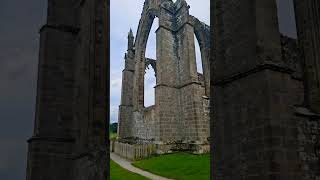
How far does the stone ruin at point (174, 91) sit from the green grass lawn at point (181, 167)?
3.53 m

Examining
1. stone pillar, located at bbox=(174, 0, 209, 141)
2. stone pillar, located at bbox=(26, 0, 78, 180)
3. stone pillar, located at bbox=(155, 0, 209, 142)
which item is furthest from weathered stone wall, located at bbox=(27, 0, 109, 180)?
stone pillar, located at bbox=(155, 0, 209, 142)

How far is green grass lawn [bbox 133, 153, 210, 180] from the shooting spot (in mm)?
15438

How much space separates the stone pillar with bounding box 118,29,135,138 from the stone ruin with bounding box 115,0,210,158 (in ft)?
3.81

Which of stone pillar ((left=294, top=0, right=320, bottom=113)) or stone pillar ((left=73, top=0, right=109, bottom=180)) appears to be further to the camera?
stone pillar ((left=294, top=0, right=320, bottom=113))

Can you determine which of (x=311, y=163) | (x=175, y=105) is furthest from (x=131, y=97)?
(x=311, y=163)

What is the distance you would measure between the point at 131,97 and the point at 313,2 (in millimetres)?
23903

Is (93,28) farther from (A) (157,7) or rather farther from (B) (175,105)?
(A) (157,7)

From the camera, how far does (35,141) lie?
328 inches

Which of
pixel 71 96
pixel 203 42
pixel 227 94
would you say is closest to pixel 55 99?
pixel 71 96

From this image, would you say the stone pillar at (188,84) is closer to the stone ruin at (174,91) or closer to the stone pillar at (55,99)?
the stone ruin at (174,91)

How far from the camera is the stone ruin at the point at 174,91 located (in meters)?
25.0

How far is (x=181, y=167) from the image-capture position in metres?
17.6

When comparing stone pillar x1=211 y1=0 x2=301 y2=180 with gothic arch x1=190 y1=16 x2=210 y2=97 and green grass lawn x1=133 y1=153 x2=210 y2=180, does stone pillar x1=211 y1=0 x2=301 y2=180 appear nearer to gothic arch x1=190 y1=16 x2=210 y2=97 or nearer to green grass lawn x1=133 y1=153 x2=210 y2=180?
green grass lawn x1=133 y1=153 x2=210 y2=180

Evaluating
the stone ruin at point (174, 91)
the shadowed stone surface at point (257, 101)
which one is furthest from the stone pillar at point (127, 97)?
the shadowed stone surface at point (257, 101)
